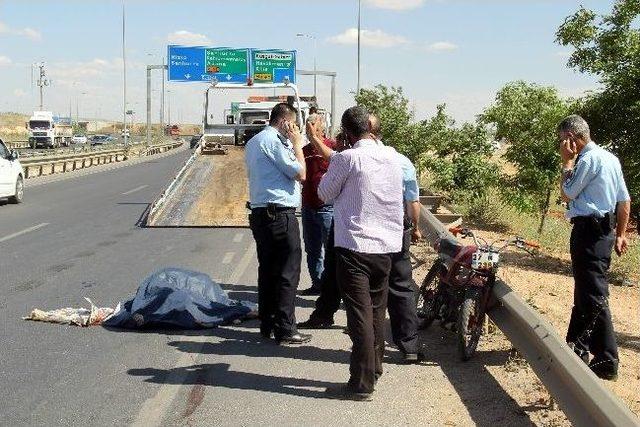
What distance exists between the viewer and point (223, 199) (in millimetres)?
15984

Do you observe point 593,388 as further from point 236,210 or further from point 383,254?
point 236,210

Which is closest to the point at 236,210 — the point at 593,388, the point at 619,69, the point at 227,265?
the point at 227,265

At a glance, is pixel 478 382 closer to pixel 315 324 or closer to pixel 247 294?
pixel 315 324

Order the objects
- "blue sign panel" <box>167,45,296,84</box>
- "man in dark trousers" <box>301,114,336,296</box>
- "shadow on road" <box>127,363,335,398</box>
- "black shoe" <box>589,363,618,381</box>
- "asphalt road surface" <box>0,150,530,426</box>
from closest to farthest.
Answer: "asphalt road surface" <box>0,150,530,426</box>
"shadow on road" <box>127,363,335,398</box>
"black shoe" <box>589,363,618,381</box>
"man in dark trousers" <box>301,114,336,296</box>
"blue sign panel" <box>167,45,296,84</box>

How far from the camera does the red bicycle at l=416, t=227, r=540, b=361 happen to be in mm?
6242

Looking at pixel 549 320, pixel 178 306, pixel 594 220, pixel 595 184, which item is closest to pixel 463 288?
pixel 594 220

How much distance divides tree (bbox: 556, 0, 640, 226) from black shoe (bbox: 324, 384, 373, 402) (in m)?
6.72

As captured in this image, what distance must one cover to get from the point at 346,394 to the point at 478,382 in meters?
1.04

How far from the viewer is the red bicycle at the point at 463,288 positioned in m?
6.24

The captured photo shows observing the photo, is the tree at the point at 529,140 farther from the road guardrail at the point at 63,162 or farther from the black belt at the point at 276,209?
the road guardrail at the point at 63,162

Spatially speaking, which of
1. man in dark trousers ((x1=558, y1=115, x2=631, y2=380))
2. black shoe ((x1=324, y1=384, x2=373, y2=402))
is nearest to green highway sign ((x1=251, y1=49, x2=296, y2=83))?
man in dark trousers ((x1=558, y1=115, x2=631, y2=380))

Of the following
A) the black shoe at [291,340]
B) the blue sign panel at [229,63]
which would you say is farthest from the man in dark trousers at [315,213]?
the blue sign panel at [229,63]

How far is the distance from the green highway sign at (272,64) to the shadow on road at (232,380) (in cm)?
3719

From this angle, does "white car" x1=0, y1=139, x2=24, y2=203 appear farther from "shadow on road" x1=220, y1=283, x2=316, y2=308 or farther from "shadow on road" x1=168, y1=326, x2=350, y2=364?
"shadow on road" x1=168, y1=326, x2=350, y2=364
